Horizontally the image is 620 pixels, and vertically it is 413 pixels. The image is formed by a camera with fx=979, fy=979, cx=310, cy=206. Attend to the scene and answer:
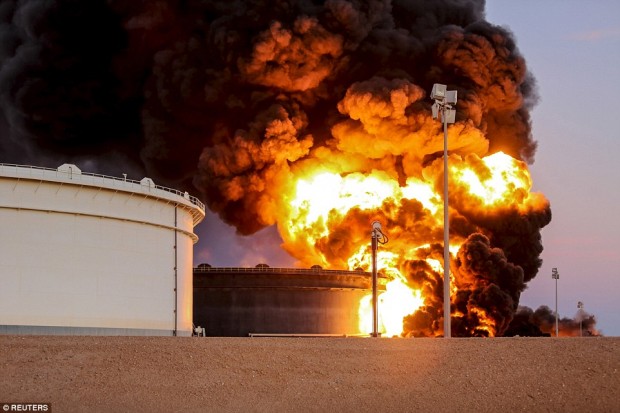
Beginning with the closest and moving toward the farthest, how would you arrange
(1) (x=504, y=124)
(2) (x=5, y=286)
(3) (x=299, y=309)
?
(2) (x=5, y=286), (3) (x=299, y=309), (1) (x=504, y=124)

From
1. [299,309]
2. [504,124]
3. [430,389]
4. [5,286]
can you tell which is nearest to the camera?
[430,389]

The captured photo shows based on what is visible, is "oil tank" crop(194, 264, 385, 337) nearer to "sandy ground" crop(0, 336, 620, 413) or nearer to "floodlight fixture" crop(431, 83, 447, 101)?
"floodlight fixture" crop(431, 83, 447, 101)

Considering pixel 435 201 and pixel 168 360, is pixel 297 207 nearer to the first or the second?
pixel 435 201

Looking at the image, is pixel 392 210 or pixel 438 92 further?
pixel 392 210

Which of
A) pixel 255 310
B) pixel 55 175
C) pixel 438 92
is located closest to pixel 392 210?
pixel 255 310

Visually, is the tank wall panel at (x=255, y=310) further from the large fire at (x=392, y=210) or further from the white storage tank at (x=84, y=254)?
the white storage tank at (x=84, y=254)

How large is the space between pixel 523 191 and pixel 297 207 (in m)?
19.2

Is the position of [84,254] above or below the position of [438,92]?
below

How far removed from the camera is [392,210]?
8119 centimetres

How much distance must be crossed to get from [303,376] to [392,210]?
51.2 m

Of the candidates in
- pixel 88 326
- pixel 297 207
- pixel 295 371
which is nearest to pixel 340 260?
pixel 297 207

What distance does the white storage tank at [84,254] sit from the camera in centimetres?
4425

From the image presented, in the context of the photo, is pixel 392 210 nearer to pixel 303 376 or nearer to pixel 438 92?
pixel 438 92

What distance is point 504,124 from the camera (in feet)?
287
